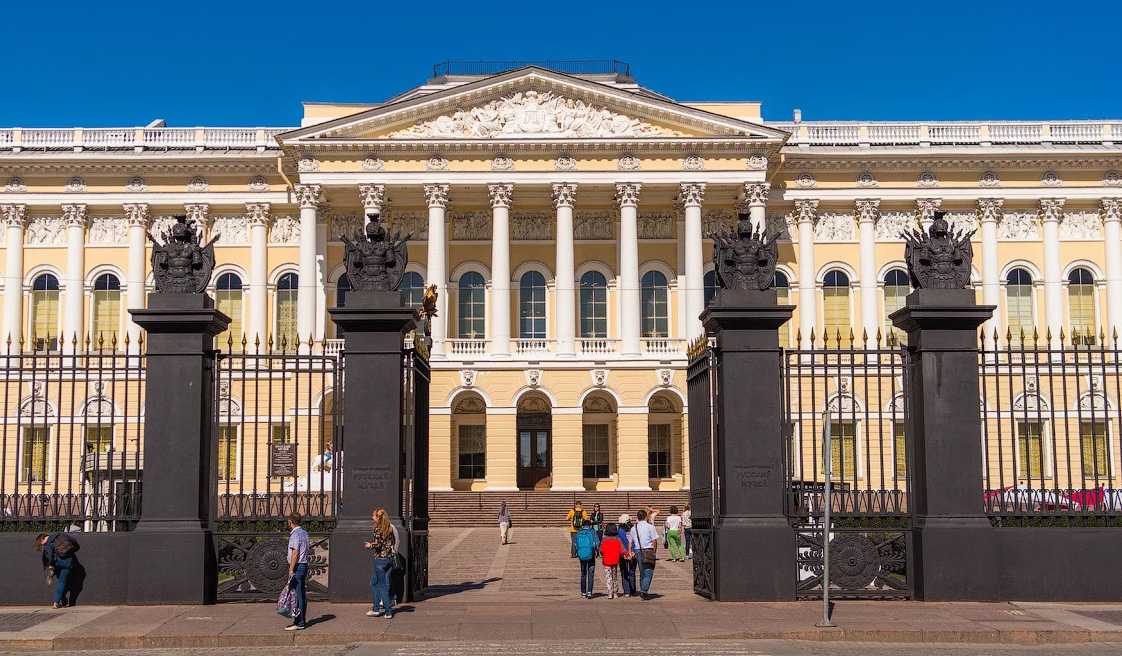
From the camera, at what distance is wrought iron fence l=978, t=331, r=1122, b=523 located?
57.7 feet

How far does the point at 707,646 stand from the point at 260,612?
563cm

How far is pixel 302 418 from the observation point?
48.4m

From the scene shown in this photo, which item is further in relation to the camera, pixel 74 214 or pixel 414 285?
pixel 74 214

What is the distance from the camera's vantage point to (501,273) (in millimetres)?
51000

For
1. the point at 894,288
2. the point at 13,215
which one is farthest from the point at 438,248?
the point at 894,288

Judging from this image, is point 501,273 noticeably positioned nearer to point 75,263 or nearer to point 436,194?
point 436,194

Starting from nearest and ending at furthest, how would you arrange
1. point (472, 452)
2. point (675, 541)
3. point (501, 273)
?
point (675, 541), point (501, 273), point (472, 452)

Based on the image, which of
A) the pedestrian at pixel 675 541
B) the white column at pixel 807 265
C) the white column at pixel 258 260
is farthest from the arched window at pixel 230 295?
the pedestrian at pixel 675 541

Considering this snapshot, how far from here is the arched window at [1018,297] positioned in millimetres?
53531

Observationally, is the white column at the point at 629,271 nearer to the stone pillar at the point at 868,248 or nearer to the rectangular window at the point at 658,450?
the rectangular window at the point at 658,450

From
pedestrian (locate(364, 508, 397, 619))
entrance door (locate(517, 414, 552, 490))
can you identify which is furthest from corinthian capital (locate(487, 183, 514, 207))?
pedestrian (locate(364, 508, 397, 619))

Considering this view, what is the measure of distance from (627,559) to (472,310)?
3413cm

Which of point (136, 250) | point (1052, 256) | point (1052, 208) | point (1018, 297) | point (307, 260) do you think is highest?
point (1052, 208)

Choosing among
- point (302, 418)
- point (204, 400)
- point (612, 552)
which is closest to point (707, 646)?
point (612, 552)
